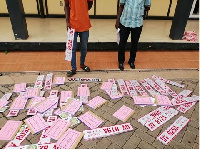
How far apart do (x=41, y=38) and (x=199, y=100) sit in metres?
4.30

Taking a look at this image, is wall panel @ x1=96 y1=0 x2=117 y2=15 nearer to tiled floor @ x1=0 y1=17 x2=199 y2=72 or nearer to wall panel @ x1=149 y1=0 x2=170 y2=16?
tiled floor @ x1=0 y1=17 x2=199 y2=72

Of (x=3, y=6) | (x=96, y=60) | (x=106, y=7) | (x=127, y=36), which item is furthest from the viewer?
(x=106, y=7)

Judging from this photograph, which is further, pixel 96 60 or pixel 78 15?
pixel 96 60

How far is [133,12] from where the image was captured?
353cm

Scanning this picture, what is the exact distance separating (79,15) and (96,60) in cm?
165

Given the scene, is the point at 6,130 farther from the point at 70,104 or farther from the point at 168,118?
the point at 168,118

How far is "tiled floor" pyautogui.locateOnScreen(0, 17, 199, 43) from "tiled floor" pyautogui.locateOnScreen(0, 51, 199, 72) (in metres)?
0.43

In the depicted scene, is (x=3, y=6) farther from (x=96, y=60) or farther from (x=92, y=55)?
(x=96, y=60)

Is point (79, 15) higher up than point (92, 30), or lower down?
higher up

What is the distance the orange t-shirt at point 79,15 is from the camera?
3.19 metres

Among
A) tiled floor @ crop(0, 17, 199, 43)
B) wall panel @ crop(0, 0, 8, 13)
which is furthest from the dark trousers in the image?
wall panel @ crop(0, 0, 8, 13)

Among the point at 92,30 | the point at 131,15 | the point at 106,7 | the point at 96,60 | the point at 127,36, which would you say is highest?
the point at 131,15

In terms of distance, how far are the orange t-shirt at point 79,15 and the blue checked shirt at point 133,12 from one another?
796mm

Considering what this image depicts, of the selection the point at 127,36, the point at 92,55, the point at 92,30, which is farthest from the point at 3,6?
the point at 127,36
